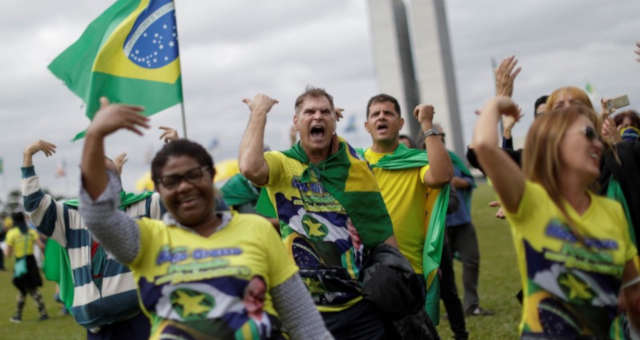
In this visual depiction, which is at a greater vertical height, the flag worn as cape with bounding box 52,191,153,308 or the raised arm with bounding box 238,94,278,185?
the raised arm with bounding box 238,94,278,185

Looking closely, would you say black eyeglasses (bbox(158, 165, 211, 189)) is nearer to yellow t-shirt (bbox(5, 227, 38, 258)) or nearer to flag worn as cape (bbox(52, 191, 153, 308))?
flag worn as cape (bbox(52, 191, 153, 308))

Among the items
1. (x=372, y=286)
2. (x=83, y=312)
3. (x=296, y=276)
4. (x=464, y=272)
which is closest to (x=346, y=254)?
(x=372, y=286)

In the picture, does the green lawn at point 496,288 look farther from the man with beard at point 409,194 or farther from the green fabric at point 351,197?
the green fabric at point 351,197

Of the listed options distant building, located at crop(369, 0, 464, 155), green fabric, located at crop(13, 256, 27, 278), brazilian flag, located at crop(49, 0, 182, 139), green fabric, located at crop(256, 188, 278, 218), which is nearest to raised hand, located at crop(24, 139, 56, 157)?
brazilian flag, located at crop(49, 0, 182, 139)

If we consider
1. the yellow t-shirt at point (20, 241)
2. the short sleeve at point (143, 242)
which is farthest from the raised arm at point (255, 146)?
the yellow t-shirt at point (20, 241)

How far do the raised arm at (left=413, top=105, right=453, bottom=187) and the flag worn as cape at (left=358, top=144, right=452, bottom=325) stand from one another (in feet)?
1.05

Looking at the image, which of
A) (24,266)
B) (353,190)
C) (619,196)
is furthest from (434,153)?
(24,266)

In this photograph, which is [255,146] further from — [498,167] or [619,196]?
[619,196]

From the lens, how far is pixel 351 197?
4.14m

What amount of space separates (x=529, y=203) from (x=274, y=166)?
67.0 inches

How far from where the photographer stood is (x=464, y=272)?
864 cm

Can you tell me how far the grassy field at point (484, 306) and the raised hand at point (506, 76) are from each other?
12.9 feet

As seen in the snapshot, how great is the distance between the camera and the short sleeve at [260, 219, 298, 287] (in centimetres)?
286

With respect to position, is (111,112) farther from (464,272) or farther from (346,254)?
(464,272)
